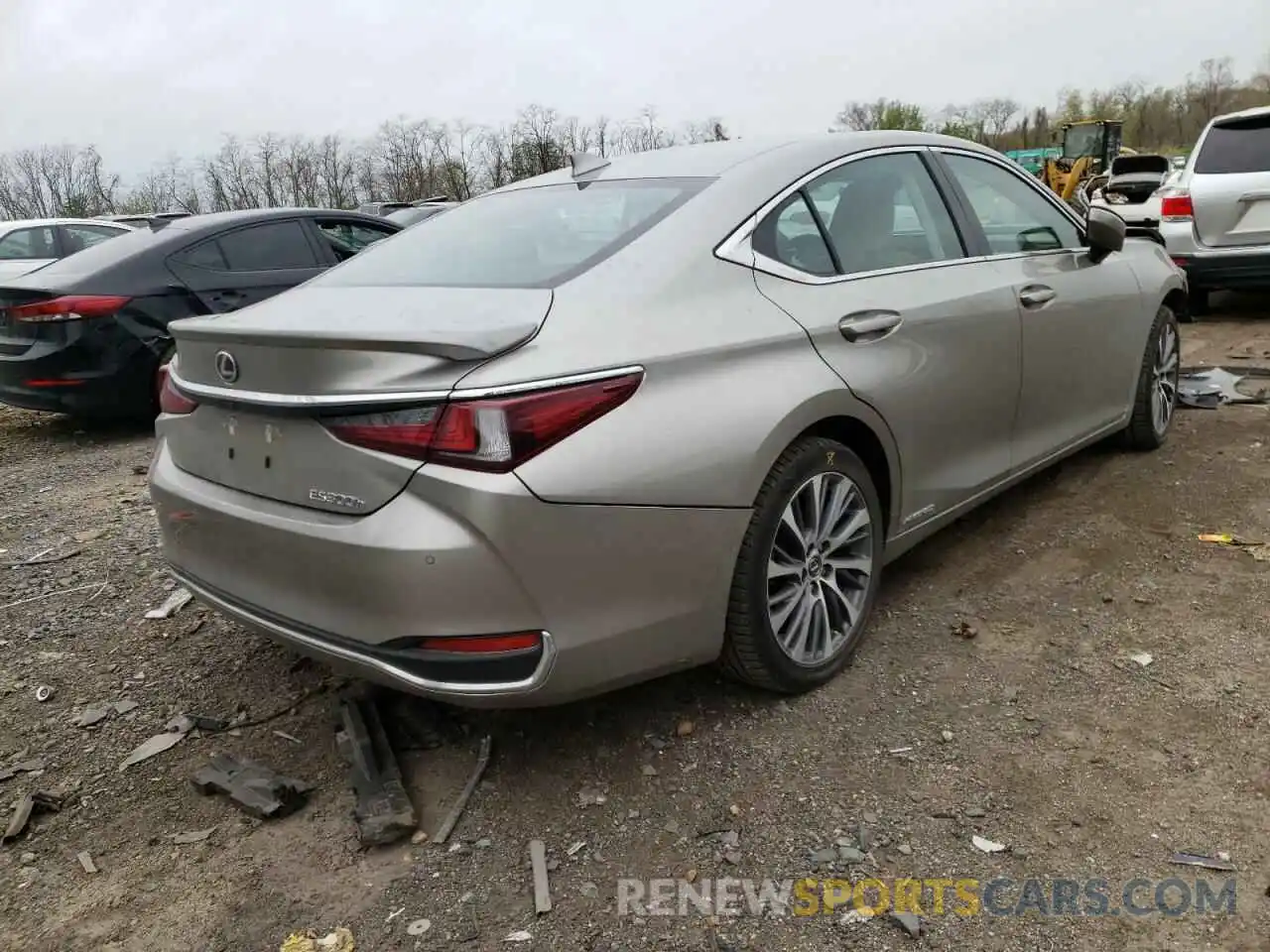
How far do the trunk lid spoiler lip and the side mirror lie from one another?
8.91 feet

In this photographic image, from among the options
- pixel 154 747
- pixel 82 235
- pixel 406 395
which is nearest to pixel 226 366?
pixel 406 395

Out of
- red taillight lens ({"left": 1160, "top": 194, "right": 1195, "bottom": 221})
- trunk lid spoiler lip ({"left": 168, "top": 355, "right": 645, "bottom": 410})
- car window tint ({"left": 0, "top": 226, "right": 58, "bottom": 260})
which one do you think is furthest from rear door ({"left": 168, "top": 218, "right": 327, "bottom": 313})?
red taillight lens ({"left": 1160, "top": 194, "right": 1195, "bottom": 221})

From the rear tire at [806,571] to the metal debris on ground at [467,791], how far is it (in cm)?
67

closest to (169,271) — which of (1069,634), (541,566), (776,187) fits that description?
(776,187)

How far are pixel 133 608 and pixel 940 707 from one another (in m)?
2.88

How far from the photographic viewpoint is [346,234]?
25.3ft

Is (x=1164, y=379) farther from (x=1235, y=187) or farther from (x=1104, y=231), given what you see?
(x=1235, y=187)

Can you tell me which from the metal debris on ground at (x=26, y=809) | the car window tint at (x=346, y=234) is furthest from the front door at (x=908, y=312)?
the car window tint at (x=346, y=234)

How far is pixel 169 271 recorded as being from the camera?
21.0ft

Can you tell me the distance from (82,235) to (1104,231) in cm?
1140

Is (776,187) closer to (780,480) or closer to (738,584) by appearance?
(780,480)

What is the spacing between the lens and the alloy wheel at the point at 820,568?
2707 mm

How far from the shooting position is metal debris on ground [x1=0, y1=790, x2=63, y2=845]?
8.18 ft

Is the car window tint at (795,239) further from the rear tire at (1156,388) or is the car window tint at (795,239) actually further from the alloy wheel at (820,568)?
the rear tire at (1156,388)
